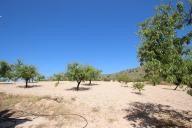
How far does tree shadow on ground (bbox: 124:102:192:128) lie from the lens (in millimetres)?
19094

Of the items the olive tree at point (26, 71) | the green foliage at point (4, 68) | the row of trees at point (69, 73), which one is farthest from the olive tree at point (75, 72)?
the green foliage at point (4, 68)

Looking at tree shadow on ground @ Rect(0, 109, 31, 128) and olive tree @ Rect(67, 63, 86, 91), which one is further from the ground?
olive tree @ Rect(67, 63, 86, 91)

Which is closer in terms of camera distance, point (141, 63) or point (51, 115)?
point (141, 63)

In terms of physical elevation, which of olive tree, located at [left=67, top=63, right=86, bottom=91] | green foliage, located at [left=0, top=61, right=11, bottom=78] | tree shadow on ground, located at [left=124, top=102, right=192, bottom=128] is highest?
green foliage, located at [left=0, top=61, right=11, bottom=78]

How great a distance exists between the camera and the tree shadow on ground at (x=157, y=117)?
62.6 ft

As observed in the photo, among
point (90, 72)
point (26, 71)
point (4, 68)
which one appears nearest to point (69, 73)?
point (90, 72)

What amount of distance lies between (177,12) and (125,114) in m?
10.3

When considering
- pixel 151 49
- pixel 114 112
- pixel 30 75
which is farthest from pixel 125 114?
pixel 30 75

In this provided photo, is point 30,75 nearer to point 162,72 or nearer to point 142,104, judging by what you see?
point 142,104

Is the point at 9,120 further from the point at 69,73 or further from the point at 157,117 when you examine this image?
the point at 69,73

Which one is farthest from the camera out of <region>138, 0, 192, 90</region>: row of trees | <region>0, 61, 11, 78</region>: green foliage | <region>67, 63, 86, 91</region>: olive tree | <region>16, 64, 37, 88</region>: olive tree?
<region>0, 61, 11, 78</region>: green foliage

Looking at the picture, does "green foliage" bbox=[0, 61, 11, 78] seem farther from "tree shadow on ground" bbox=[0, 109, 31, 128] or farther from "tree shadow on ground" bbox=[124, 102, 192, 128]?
"tree shadow on ground" bbox=[124, 102, 192, 128]

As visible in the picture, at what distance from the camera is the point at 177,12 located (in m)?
17.8

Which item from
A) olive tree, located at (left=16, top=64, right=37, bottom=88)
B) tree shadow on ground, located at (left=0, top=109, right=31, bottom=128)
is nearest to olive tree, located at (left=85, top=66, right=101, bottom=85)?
olive tree, located at (left=16, top=64, right=37, bottom=88)
